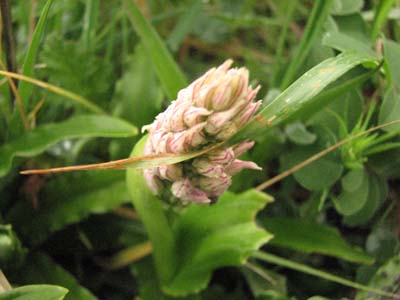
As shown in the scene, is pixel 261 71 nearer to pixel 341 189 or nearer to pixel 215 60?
pixel 215 60

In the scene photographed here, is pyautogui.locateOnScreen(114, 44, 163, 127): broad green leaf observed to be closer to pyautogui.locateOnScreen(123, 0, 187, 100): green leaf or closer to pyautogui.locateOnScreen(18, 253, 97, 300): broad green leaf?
pyautogui.locateOnScreen(123, 0, 187, 100): green leaf

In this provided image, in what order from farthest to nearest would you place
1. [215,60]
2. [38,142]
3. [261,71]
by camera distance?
1. [215,60]
2. [261,71]
3. [38,142]

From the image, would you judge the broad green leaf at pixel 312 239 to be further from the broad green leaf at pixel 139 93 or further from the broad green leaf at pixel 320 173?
the broad green leaf at pixel 139 93

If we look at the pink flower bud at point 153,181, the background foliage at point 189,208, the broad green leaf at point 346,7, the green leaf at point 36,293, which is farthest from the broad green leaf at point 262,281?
the broad green leaf at point 346,7

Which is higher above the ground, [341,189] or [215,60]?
[215,60]

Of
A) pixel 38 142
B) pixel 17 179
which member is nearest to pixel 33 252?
pixel 17 179

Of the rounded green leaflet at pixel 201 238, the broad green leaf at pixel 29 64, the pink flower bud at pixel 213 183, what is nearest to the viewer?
the pink flower bud at pixel 213 183
